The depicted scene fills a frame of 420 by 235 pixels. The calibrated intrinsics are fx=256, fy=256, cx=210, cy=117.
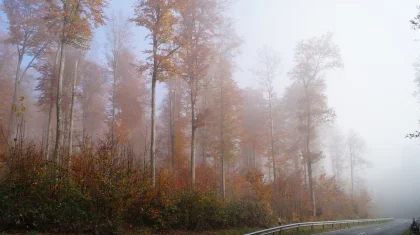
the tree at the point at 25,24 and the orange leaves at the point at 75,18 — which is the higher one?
the tree at the point at 25,24

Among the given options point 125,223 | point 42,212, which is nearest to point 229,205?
point 125,223

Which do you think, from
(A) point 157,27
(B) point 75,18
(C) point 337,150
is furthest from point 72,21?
(C) point 337,150

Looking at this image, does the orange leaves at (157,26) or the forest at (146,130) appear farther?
the orange leaves at (157,26)

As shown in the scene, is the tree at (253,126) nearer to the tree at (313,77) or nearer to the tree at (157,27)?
the tree at (313,77)

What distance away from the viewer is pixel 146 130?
447 inches

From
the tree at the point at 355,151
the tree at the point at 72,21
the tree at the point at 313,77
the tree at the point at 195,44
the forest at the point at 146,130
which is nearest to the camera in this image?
the forest at the point at 146,130

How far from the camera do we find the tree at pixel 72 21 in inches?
467

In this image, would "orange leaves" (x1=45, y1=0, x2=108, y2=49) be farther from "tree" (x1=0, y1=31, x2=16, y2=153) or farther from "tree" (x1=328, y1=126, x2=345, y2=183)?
"tree" (x1=328, y1=126, x2=345, y2=183)

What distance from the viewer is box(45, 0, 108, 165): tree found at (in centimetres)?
1187

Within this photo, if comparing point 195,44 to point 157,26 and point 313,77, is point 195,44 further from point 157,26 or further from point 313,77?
point 313,77

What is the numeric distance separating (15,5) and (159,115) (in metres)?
19.4

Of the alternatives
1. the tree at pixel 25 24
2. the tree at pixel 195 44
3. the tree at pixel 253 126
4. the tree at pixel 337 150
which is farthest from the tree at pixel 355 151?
the tree at pixel 25 24

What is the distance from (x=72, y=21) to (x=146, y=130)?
20.7 feet

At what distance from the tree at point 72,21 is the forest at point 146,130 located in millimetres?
66
